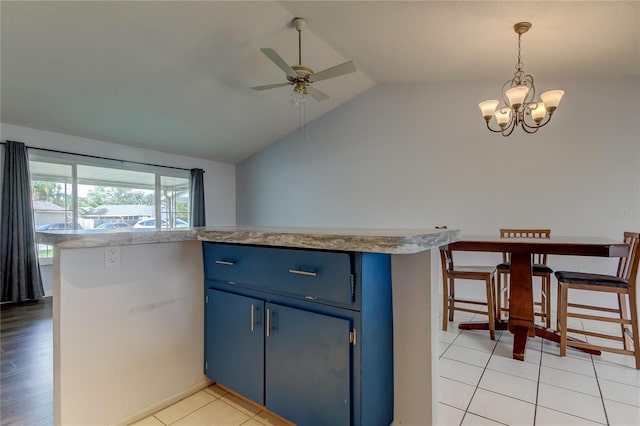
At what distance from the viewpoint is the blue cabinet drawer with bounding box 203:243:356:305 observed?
1.20 metres

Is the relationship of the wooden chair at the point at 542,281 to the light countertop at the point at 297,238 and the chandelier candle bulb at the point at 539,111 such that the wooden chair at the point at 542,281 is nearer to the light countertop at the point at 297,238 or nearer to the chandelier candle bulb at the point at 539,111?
the chandelier candle bulb at the point at 539,111

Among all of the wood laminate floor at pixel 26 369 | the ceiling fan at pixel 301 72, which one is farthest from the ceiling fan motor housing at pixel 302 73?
the wood laminate floor at pixel 26 369

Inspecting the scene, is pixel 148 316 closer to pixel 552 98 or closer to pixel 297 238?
pixel 297 238

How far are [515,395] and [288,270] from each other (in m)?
1.62

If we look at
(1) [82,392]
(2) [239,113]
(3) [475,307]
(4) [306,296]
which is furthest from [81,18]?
(3) [475,307]

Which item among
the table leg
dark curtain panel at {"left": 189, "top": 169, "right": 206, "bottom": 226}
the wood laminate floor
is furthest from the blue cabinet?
dark curtain panel at {"left": 189, "top": 169, "right": 206, "bottom": 226}

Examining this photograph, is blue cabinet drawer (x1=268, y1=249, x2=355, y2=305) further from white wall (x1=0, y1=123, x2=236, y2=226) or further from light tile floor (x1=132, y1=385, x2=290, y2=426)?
white wall (x1=0, y1=123, x2=236, y2=226)

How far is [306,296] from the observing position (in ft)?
4.29

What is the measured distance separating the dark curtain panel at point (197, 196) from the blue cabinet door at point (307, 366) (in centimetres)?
512

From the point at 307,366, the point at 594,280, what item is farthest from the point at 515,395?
the point at 307,366

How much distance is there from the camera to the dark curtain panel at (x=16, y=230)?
4.01 meters

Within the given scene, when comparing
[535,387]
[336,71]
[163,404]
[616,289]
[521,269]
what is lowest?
[535,387]

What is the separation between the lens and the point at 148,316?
161 cm

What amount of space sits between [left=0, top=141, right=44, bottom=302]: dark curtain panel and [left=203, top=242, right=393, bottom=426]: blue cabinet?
418 cm
